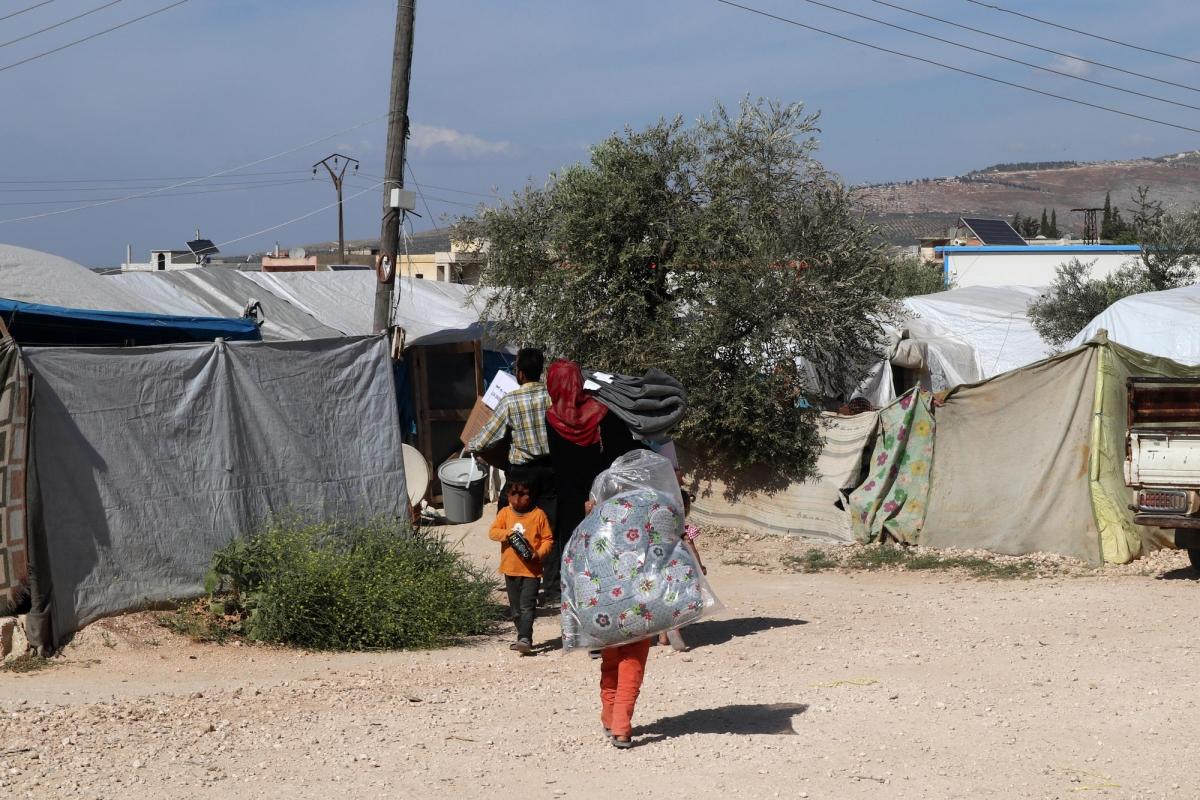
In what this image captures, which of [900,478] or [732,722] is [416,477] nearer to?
[900,478]

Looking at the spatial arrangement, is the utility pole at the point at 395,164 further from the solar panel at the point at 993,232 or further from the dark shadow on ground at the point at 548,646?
the solar panel at the point at 993,232

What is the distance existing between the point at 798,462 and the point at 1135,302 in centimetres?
567

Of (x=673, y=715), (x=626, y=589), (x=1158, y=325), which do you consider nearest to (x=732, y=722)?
(x=673, y=715)

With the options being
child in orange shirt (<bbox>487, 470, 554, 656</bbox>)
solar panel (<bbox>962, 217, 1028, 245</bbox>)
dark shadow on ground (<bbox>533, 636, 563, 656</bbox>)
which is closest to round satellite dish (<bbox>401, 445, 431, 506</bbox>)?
dark shadow on ground (<bbox>533, 636, 563, 656</bbox>)

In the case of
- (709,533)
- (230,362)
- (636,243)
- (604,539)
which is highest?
(636,243)

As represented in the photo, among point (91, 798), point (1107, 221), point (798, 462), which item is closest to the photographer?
point (91, 798)

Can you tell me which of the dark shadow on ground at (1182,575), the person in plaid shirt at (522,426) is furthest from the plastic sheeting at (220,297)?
the dark shadow on ground at (1182,575)

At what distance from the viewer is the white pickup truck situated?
1019 centimetres

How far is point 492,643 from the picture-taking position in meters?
8.43

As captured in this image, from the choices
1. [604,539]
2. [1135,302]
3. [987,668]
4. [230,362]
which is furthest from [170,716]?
[1135,302]

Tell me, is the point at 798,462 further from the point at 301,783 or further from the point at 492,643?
the point at 301,783

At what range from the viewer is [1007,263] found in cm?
4644

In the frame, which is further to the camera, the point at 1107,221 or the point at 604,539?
the point at 1107,221

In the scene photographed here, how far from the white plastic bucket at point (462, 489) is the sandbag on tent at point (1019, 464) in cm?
474
